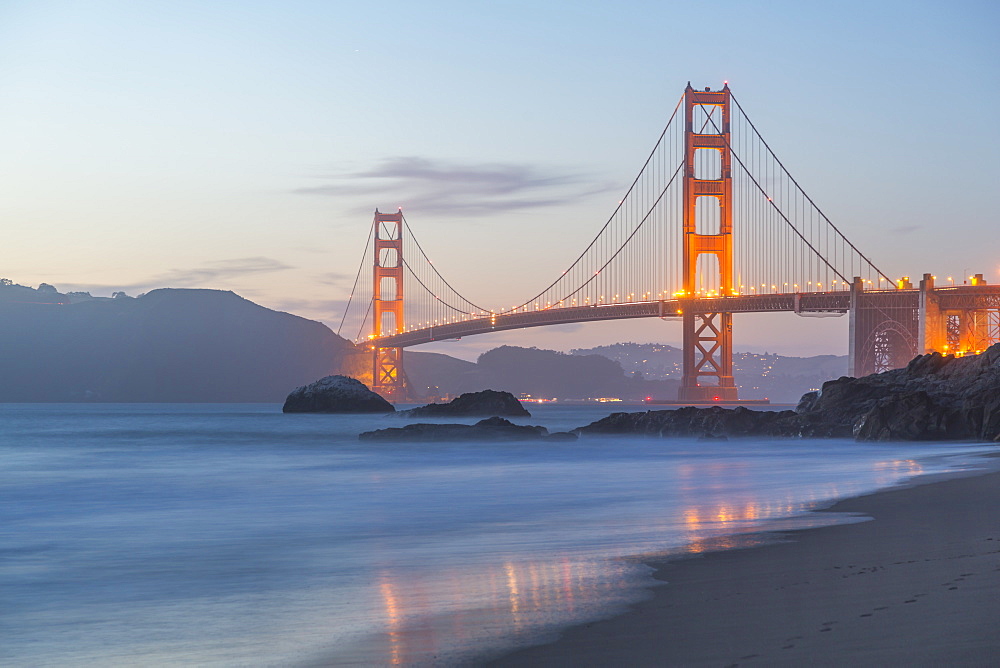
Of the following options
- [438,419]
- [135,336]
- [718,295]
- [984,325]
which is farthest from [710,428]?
[135,336]

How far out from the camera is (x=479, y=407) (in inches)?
1571

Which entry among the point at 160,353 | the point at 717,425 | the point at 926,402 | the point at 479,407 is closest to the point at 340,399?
the point at 479,407

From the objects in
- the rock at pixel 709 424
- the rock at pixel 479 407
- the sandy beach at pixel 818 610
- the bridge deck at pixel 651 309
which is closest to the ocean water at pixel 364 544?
the sandy beach at pixel 818 610

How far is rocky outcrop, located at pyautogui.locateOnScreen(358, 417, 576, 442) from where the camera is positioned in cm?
2520

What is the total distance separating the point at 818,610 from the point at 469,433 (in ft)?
70.1

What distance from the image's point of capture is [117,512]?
11117 millimetres

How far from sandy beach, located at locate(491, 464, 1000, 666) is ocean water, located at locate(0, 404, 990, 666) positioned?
1.07 ft

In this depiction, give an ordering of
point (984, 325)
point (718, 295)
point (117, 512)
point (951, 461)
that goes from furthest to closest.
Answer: point (718, 295), point (984, 325), point (951, 461), point (117, 512)

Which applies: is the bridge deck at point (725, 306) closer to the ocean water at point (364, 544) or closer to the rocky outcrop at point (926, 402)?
the rocky outcrop at point (926, 402)

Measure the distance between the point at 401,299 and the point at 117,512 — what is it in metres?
74.1

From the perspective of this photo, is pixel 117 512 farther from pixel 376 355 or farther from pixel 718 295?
pixel 376 355

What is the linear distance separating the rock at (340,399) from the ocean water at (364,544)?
102 ft

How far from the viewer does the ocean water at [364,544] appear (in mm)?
4461

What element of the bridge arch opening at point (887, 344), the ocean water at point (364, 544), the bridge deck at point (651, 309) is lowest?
the ocean water at point (364, 544)
